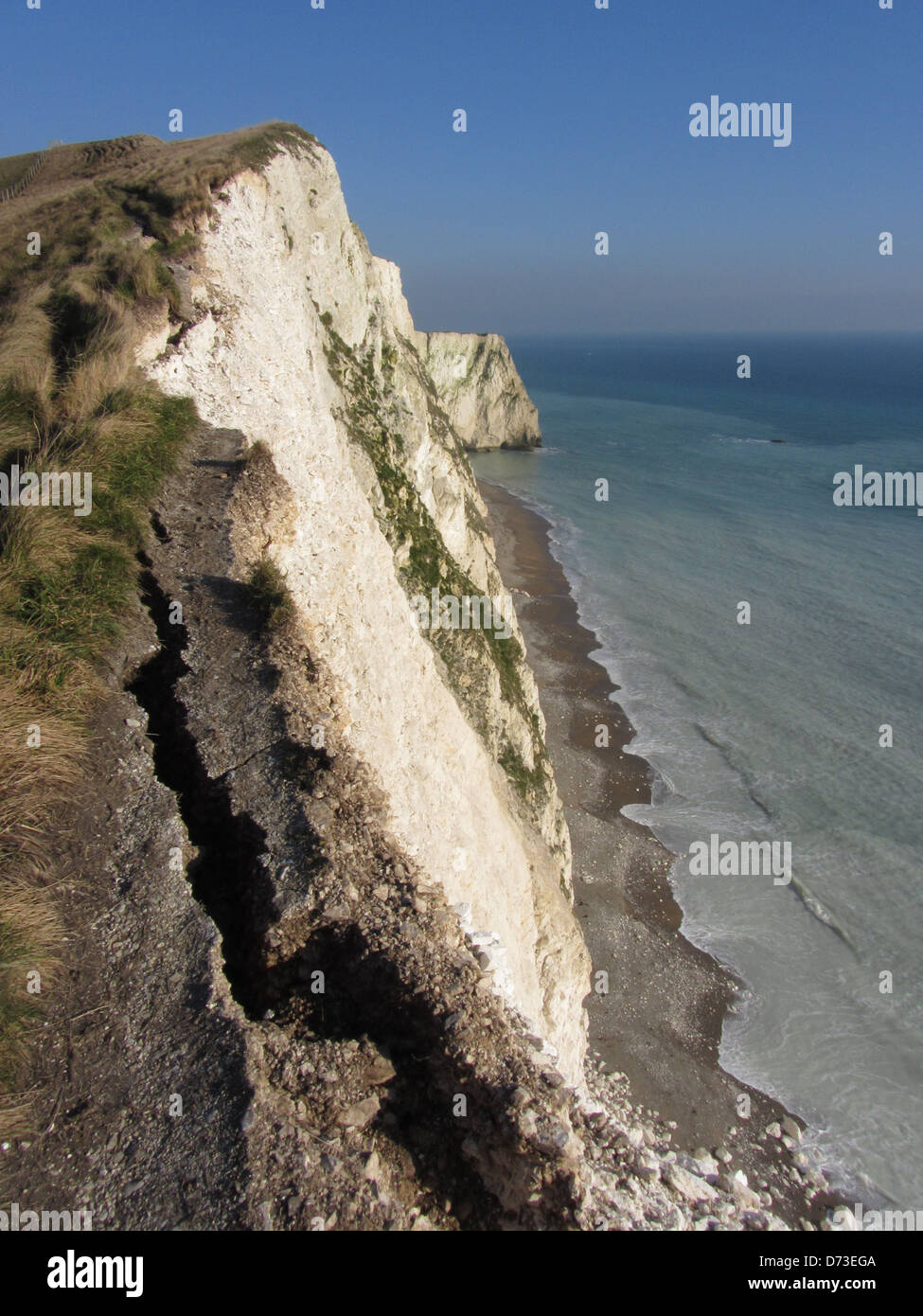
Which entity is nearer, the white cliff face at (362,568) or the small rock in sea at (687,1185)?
the small rock in sea at (687,1185)

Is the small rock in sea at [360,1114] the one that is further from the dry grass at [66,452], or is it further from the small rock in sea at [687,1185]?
the small rock in sea at [687,1185]

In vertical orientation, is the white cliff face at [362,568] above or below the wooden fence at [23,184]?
below

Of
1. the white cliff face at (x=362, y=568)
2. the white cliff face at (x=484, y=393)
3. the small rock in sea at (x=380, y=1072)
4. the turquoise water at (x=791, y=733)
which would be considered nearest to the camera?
the small rock in sea at (x=380, y=1072)

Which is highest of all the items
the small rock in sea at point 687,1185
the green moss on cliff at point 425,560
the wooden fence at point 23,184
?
the wooden fence at point 23,184

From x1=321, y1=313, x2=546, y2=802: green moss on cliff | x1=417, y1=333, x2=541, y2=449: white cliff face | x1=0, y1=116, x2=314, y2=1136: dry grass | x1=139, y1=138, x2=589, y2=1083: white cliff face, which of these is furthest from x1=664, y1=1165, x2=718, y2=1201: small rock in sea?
x1=417, y1=333, x2=541, y2=449: white cliff face

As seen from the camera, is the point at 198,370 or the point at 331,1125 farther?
the point at 198,370

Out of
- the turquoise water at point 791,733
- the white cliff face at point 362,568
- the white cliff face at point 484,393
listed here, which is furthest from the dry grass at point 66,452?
the white cliff face at point 484,393

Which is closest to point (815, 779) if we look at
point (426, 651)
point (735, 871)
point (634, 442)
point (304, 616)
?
point (735, 871)
